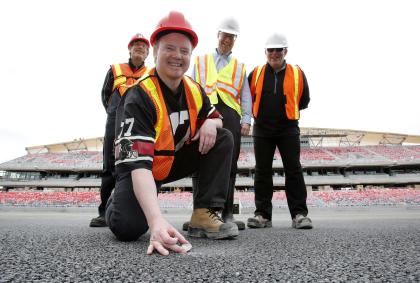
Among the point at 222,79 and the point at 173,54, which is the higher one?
the point at 222,79

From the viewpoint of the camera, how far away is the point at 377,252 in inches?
49.9

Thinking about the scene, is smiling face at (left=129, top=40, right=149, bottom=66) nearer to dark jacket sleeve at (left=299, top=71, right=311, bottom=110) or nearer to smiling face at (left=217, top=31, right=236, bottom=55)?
smiling face at (left=217, top=31, right=236, bottom=55)

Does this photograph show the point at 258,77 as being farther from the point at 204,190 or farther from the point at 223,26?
the point at 204,190

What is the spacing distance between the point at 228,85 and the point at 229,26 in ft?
1.92

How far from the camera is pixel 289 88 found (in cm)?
306

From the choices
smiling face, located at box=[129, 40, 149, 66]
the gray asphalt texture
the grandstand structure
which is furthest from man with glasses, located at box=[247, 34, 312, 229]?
the grandstand structure

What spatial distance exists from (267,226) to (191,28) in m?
2.16

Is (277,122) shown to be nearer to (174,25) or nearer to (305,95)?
(305,95)

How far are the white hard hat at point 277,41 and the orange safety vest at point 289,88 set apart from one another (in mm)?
270

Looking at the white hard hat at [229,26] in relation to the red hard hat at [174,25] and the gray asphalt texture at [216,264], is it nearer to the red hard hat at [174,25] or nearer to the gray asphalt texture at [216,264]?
the red hard hat at [174,25]

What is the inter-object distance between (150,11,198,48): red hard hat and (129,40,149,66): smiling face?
176 cm

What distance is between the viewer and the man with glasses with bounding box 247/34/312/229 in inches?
117

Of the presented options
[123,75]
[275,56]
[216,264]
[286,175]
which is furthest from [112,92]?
[216,264]

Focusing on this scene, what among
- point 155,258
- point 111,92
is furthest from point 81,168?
point 155,258
